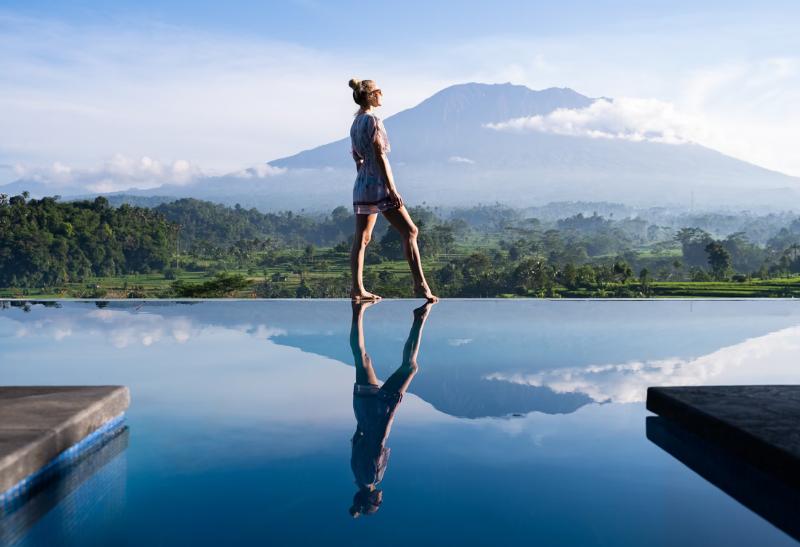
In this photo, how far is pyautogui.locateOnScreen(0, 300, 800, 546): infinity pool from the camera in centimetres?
168

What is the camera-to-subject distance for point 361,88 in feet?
19.0

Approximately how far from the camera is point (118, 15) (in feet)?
68.3

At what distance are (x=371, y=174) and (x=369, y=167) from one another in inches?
2.3

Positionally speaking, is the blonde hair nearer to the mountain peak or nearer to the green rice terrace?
the green rice terrace

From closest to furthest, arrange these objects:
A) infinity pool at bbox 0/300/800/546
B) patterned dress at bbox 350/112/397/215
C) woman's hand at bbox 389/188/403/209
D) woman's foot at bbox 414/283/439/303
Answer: infinity pool at bbox 0/300/800/546
patterned dress at bbox 350/112/397/215
woman's hand at bbox 389/188/403/209
woman's foot at bbox 414/283/439/303

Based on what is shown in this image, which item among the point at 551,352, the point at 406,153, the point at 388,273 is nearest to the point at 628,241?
the point at 388,273

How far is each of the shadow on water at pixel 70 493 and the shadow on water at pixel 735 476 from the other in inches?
59.1

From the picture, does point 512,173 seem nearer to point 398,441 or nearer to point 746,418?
point 746,418

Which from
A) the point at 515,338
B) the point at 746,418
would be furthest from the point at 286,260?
the point at 746,418

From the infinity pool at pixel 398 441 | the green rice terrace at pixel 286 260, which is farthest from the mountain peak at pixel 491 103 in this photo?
the infinity pool at pixel 398 441

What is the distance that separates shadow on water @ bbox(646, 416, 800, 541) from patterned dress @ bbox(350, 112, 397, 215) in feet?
11.8

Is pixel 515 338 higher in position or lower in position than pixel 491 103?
lower

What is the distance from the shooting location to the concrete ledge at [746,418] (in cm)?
200

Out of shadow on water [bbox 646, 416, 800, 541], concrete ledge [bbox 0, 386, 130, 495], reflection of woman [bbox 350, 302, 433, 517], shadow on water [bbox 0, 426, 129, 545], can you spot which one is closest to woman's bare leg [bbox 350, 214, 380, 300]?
reflection of woman [bbox 350, 302, 433, 517]
